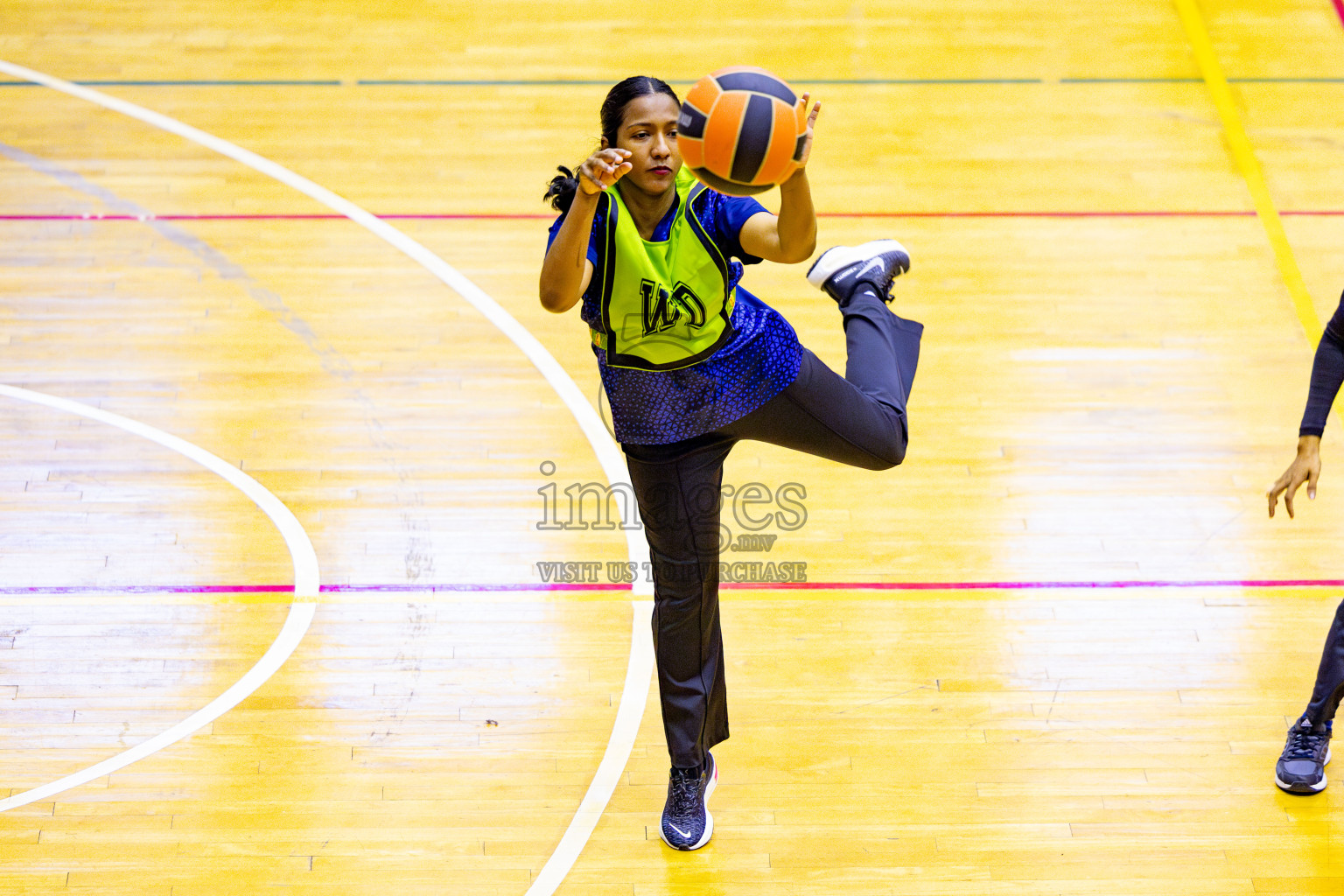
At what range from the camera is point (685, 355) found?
272 cm

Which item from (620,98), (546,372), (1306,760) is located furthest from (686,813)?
(546,372)

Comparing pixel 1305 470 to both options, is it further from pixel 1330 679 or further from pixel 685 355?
pixel 685 355

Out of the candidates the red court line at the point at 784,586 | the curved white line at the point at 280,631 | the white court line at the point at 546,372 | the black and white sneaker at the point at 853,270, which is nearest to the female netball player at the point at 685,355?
the black and white sneaker at the point at 853,270

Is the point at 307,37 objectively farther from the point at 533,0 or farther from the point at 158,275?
the point at 158,275

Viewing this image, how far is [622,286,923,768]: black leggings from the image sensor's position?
2.82 m

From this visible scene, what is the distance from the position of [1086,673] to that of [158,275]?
388 centimetres

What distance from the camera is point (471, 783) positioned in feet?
11.4

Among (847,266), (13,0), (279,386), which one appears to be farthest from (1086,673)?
(13,0)

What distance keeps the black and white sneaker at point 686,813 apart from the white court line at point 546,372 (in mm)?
215

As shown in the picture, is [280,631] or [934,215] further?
[934,215]

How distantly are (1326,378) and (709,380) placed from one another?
152 centimetres

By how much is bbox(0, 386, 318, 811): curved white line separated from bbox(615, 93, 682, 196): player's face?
6.64 ft

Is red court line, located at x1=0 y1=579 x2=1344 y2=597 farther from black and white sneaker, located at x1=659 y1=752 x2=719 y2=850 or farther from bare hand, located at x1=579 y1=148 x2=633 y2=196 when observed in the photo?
bare hand, located at x1=579 y1=148 x2=633 y2=196

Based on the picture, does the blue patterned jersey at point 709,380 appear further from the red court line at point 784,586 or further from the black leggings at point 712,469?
the red court line at point 784,586
